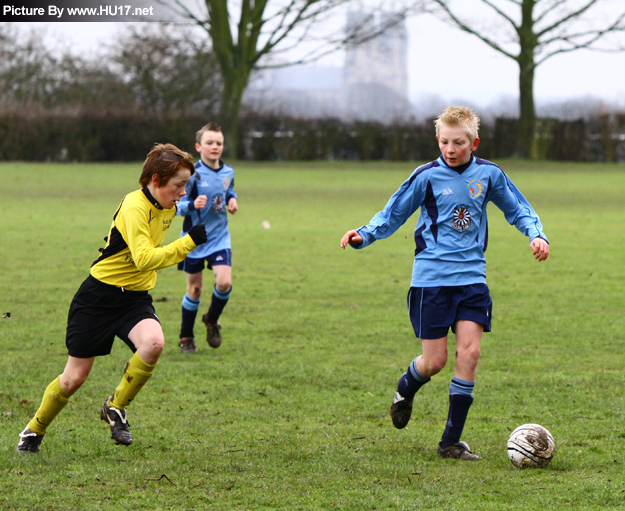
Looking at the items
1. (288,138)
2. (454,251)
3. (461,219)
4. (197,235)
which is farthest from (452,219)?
(288,138)

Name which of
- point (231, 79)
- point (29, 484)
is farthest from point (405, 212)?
point (231, 79)

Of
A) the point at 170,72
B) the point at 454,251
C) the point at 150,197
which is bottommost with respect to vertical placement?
the point at 454,251

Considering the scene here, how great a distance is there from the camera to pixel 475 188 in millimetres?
4395

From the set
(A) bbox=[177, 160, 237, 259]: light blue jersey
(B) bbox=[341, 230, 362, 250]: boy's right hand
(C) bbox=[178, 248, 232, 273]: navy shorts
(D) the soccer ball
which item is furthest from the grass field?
(B) bbox=[341, 230, 362, 250]: boy's right hand

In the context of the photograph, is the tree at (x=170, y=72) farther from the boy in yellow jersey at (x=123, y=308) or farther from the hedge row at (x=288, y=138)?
the boy in yellow jersey at (x=123, y=308)

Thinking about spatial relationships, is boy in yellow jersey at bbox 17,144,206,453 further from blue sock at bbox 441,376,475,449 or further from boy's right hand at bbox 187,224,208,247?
blue sock at bbox 441,376,475,449

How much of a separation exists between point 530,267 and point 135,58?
105 feet

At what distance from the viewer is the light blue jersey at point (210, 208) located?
691cm

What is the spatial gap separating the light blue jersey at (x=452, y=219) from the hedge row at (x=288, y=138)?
96.7 feet

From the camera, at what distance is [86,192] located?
22.0 metres

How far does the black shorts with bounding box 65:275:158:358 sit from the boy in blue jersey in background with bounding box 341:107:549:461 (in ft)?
3.80

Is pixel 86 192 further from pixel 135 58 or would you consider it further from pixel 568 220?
pixel 135 58

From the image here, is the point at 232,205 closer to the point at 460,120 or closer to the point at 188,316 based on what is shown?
the point at 188,316

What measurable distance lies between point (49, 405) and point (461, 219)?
2.31 meters
